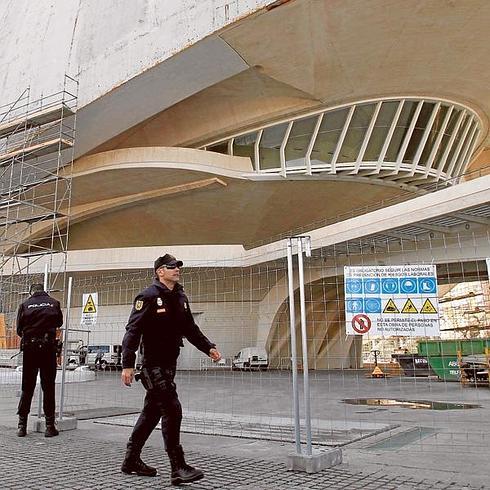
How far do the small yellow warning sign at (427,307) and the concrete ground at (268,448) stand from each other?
1.49m

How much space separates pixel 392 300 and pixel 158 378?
284 centimetres

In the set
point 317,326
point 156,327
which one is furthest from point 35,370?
point 317,326

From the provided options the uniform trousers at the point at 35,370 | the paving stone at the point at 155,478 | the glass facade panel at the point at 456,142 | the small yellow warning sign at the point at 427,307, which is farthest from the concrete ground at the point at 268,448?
the glass facade panel at the point at 456,142

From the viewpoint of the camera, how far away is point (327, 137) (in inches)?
968

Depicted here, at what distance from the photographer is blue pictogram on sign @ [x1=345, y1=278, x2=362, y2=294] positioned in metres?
5.67

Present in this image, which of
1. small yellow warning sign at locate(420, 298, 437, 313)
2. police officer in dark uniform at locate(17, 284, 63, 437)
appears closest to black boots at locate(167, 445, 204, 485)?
small yellow warning sign at locate(420, 298, 437, 313)

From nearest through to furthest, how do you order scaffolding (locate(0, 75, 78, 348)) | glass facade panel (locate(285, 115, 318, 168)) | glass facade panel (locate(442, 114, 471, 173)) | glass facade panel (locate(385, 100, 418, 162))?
scaffolding (locate(0, 75, 78, 348)), glass facade panel (locate(285, 115, 318, 168)), glass facade panel (locate(385, 100, 418, 162)), glass facade panel (locate(442, 114, 471, 173))

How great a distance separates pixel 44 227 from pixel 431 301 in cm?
2605

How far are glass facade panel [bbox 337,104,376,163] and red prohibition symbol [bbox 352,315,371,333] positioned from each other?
19.9 m

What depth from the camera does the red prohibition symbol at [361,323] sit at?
5.57 m

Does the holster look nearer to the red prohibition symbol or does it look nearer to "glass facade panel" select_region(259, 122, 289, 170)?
the red prohibition symbol

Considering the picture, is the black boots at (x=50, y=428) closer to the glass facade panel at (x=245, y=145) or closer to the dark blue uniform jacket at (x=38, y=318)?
the dark blue uniform jacket at (x=38, y=318)

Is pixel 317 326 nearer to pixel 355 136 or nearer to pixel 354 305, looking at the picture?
pixel 355 136

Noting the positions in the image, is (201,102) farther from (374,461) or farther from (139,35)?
(374,461)
